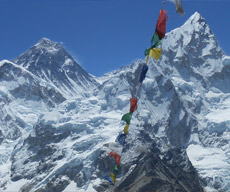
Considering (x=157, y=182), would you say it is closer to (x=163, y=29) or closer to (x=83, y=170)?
(x=83, y=170)

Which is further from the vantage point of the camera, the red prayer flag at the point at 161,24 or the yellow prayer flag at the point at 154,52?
the yellow prayer flag at the point at 154,52

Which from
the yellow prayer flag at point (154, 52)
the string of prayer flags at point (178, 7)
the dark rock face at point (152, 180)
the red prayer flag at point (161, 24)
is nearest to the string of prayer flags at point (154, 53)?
the yellow prayer flag at point (154, 52)

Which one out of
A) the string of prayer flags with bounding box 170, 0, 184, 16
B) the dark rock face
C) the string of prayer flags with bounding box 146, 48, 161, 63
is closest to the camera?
the string of prayer flags with bounding box 170, 0, 184, 16

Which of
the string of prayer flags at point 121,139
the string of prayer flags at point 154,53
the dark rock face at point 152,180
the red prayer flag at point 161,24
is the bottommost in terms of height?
the string of prayer flags at point 121,139

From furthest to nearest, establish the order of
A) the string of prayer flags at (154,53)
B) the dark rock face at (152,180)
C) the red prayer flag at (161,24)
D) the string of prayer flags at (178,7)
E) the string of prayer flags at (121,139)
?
the dark rock face at (152,180) → the string of prayer flags at (121,139) → the string of prayer flags at (154,53) → the red prayer flag at (161,24) → the string of prayer flags at (178,7)

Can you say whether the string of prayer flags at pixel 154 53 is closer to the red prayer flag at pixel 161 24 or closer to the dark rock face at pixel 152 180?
the red prayer flag at pixel 161 24

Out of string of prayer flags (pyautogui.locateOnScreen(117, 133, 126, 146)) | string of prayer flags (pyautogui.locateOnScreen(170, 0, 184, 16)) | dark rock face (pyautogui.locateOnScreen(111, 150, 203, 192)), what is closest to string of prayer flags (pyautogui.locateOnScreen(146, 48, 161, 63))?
string of prayer flags (pyautogui.locateOnScreen(170, 0, 184, 16))

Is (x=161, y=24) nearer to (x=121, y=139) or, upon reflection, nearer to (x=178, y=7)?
(x=178, y=7)

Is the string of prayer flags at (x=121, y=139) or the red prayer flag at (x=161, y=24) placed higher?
the red prayer flag at (x=161, y=24)

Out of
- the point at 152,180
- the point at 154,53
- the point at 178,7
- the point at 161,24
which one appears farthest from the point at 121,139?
the point at 152,180

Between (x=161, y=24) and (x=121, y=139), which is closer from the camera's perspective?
(x=161, y=24)

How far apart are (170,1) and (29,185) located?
179 metres

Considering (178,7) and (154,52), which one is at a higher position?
(178,7)

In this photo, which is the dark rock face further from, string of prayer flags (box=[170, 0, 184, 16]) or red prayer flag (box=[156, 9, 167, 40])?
string of prayer flags (box=[170, 0, 184, 16])
